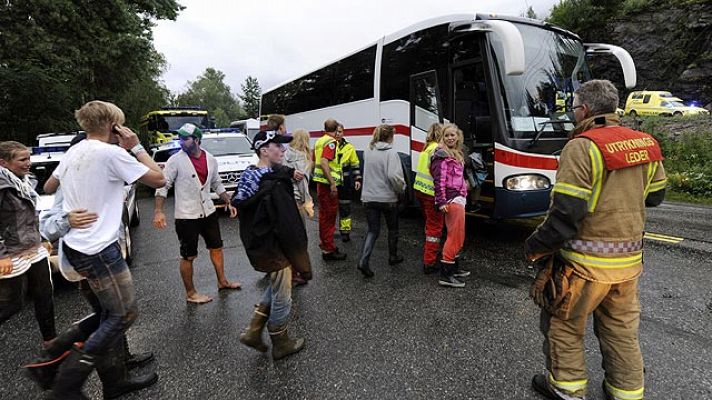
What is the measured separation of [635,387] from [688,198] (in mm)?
10285

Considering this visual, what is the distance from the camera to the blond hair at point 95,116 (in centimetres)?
235

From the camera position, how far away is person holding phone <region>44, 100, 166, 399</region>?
231cm

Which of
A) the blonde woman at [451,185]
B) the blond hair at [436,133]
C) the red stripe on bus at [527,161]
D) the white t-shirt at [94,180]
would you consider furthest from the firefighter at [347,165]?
the white t-shirt at [94,180]

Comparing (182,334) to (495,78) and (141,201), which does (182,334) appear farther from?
(141,201)

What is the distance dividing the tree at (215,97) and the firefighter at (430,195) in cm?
8552

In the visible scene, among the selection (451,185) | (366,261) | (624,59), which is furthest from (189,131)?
→ (624,59)

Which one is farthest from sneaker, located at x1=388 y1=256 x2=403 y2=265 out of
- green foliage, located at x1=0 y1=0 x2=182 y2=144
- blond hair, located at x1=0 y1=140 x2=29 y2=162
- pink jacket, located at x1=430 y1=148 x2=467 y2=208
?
green foliage, located at x1=0 y1=0 x2=182 y2=144

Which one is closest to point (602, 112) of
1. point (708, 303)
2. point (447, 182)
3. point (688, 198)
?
point (447, 182)

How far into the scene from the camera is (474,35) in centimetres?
553

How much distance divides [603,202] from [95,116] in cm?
302

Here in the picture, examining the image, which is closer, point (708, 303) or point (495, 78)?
point (708, 303)

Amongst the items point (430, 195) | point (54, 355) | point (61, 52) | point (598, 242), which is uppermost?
point (61, 52)

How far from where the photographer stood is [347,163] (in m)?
5.56

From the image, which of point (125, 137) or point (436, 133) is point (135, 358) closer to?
point (125, 137)
